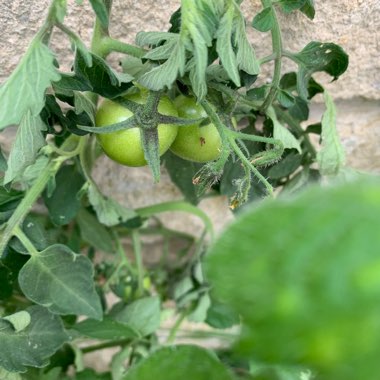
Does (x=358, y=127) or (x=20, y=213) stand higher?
(x=20, y=213)

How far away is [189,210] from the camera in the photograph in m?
0.91

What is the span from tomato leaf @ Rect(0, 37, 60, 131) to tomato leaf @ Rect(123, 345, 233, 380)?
0.24 meters

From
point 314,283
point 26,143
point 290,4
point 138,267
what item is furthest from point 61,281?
point 314,283

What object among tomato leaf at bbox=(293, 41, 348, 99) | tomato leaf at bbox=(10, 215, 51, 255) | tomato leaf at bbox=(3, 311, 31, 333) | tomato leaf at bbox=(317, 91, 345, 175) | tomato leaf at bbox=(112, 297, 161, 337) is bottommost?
tomato leaf at bbox=(112, 297, 161, 337)

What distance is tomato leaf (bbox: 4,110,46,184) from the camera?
552 millimetres

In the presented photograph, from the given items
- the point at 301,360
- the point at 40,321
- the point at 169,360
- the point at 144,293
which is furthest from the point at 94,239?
the point at 301,360

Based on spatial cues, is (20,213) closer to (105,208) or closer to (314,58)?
(105,208)

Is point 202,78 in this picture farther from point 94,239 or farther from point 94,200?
point 94,239

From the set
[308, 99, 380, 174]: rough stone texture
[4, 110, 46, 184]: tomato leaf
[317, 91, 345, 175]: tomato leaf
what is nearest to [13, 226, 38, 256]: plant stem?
[4, 110, 46, 184]: tomato leaf

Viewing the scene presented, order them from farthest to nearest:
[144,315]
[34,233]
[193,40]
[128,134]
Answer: [144,315] → [34,233] → [128,134] → [193,40]

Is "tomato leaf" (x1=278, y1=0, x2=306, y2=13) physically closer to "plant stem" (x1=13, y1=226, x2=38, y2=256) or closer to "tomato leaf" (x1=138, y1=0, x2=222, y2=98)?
"tomato leaf" (x1=138, y1=0, x2=222, y2=98)

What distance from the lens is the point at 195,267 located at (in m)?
0.99

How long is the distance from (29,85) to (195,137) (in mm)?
200

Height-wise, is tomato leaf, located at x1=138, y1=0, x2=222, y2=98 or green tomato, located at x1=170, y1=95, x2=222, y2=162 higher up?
tomato leaf, located at x1=138, y1=0, x2=222, y2=98
